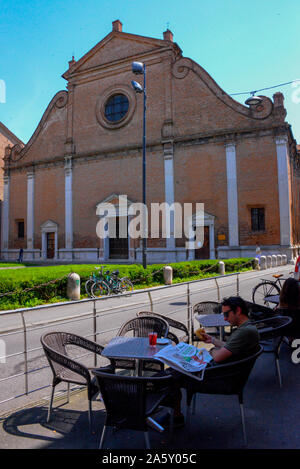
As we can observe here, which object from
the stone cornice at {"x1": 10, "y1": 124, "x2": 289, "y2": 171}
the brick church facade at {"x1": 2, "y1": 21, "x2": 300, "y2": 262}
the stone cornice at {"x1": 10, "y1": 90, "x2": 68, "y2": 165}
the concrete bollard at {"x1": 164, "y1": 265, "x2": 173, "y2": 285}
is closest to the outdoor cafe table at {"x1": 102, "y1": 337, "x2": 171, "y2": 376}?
the concrete bollard at {"x1": 164, "y1": 265, "x2": 173, "y2": 285}

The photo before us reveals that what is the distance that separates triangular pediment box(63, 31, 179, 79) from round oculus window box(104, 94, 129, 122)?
3.06 meters

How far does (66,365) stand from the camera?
351 centimetres

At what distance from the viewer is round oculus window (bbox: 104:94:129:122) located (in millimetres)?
29078

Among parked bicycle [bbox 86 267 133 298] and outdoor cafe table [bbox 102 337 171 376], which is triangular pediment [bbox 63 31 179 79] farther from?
outdoor cafe table [bbox 102 337 171 376]

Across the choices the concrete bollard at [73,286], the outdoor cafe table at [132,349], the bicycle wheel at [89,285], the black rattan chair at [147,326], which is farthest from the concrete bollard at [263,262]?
the outdoor cafe table at [132,349]

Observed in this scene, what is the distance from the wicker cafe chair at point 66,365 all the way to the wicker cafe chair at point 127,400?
438mm

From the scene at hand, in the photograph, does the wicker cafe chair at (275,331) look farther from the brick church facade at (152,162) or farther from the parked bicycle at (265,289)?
the brick church facade at (152,162)

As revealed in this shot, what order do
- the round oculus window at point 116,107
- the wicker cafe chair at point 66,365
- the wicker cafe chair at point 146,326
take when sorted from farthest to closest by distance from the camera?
the round oculus window at point 116,107 → the wicker cafe chair at point 146,326 → the wicker cafe chair at point 66,365

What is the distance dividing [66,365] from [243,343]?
5.83ft

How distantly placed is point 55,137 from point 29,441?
31713 millimetres

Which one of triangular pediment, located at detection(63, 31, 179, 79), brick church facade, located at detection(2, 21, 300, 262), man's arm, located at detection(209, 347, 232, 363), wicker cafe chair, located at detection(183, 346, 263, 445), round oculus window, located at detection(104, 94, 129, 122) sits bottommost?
wicker cafe chair, located at detection(183, 346, 263, 445)

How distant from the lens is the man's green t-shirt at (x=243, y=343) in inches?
Answer: 127

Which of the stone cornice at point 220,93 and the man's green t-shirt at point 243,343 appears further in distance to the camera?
the stone cornice at point 220,93
